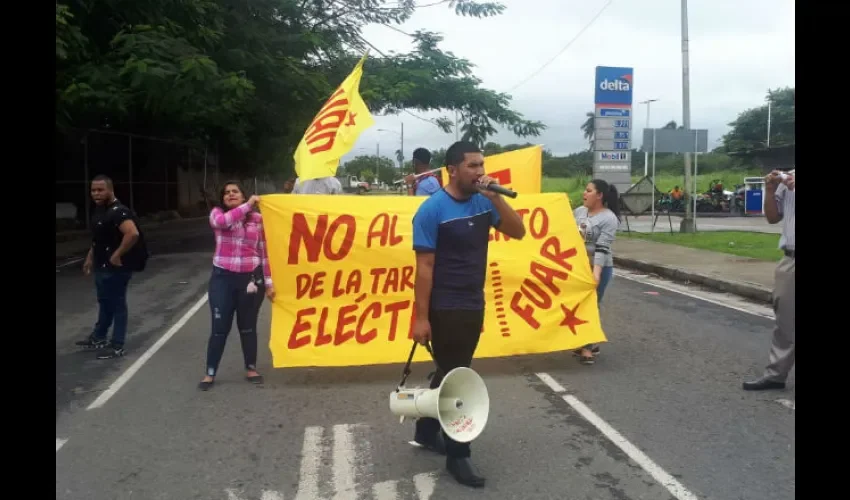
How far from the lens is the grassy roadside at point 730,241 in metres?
16.7

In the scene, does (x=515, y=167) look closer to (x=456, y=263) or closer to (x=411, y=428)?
(x=411, y=428)

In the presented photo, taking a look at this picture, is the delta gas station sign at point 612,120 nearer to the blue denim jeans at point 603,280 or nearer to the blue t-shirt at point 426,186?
the blue t-shirt at point 426,186

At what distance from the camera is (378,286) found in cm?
700

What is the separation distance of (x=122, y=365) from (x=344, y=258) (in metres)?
2.48

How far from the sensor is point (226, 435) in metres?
5.37

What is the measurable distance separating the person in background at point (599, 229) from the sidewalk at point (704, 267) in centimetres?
465

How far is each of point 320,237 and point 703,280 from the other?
8280mm

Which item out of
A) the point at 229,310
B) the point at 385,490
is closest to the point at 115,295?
the point at 229,310

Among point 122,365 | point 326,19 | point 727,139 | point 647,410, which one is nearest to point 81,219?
point 326,19

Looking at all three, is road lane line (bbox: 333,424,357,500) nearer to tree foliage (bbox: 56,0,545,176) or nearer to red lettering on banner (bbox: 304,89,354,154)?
red lettering on banner (bbox: 304,89,354,154)

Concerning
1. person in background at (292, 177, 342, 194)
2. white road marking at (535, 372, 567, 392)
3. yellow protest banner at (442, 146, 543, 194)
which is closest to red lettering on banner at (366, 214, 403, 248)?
yellow protest banner at (442, 146, 543, 194)

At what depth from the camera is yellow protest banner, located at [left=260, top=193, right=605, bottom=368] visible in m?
6.79

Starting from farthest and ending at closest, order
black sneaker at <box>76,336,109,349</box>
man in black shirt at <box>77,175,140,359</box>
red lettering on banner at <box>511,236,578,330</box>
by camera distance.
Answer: black sneaker at <box>76,336,109,349</box> < man in black shirt at <box>77,175,140,359</box> < red lettering on banner at <box>511,236,578,330</box>

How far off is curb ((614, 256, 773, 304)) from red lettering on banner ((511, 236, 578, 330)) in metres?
4.82
